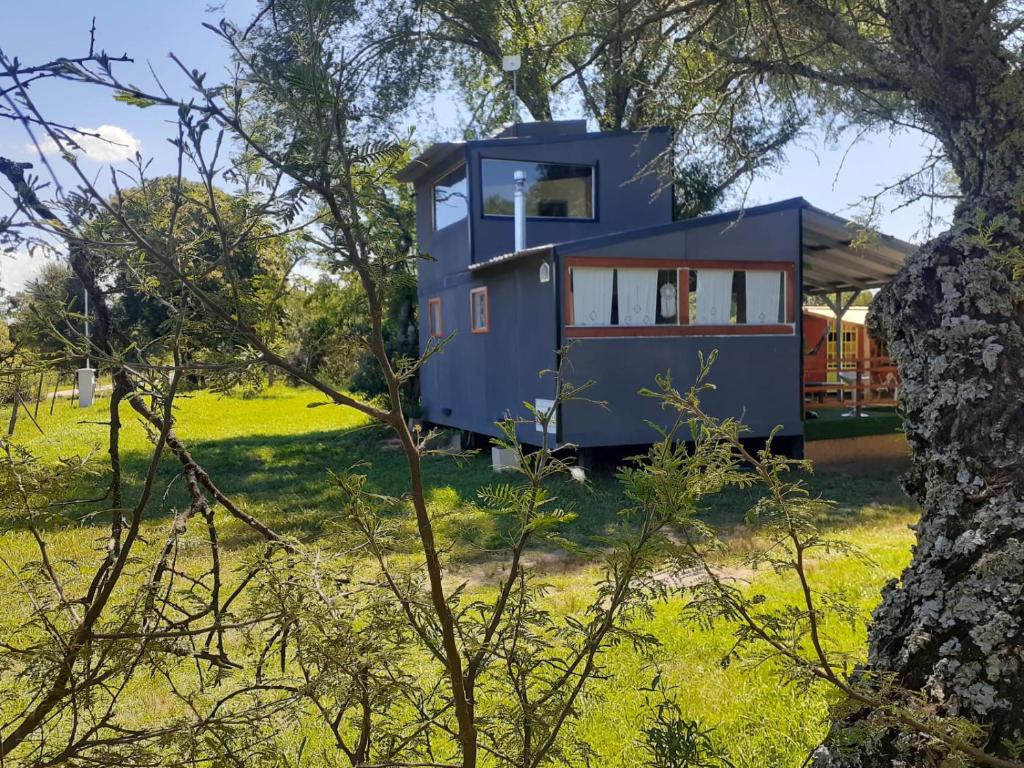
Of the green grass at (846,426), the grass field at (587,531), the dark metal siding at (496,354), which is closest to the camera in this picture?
the grass field at (587,531)

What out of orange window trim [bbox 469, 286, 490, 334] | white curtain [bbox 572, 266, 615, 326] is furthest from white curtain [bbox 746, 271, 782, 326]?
orange window trim [bbox 469, 286, 490, 334]

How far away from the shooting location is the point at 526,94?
17000 millimetres

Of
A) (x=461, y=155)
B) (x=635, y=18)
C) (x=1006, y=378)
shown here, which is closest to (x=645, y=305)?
(x=461, y=155)

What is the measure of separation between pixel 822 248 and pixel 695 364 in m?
3.45

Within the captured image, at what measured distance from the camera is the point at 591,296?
10672mm

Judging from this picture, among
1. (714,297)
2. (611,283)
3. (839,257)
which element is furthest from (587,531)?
(839,257)

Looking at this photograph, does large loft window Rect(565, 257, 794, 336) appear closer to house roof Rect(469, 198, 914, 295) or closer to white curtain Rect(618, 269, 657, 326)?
white curtain Rect(618, 269, 657, 326)

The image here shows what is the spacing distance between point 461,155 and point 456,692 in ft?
39.5

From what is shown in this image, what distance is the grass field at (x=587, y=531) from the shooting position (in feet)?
9.48

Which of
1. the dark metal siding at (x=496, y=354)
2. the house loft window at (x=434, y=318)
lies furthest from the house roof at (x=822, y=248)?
the house loft window at (x=434, y=318)

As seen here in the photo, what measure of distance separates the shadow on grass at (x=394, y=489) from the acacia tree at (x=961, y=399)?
155 inches

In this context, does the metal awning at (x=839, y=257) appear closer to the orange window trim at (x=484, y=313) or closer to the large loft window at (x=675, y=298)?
the large loft window at (x=675, y=298)

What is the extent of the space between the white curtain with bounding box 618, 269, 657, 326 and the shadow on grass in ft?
7.14

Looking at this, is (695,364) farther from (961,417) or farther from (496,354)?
(961,417)
